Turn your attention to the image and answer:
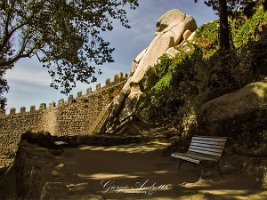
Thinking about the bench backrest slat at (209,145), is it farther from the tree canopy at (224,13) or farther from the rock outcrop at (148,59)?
the rock outcrop at (148,59)

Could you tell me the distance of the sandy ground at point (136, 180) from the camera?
567cm

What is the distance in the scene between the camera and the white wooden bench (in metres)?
7.03

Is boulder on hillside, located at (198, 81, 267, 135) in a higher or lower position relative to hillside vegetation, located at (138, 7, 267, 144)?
lower

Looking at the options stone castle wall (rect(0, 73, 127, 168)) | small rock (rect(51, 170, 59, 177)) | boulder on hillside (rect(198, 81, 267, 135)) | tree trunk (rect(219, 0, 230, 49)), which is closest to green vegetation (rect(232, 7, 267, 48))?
tree trunk (rect(219, 0, 230, 49))

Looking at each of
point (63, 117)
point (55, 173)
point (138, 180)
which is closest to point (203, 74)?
point (138, 180)

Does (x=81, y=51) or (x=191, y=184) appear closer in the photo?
(x=191, y=184)

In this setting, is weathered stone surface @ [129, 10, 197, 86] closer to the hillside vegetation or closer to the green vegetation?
the hillside vegetation

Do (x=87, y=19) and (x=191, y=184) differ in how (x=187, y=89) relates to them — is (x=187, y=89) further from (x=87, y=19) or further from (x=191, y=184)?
(x=191, y=184)

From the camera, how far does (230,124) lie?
9.06 meters

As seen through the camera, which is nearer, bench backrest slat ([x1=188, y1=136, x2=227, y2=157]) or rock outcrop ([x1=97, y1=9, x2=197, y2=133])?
bench backrest slat ([x1=188, y1=136, x2=227, y2=157])

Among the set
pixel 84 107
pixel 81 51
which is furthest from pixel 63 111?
pixel 81 51

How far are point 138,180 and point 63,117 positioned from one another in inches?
1077

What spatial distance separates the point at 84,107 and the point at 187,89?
60.1ft

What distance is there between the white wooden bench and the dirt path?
13.7 inches
